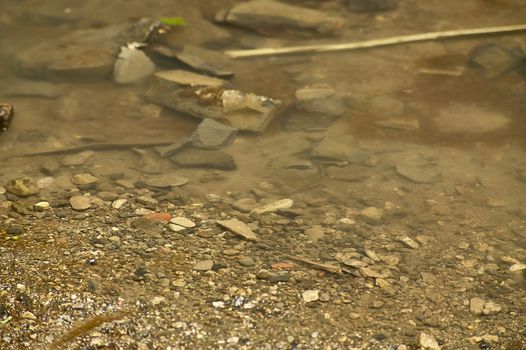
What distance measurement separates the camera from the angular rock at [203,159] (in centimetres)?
348

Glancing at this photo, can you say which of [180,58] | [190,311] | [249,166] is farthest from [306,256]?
[180,58]

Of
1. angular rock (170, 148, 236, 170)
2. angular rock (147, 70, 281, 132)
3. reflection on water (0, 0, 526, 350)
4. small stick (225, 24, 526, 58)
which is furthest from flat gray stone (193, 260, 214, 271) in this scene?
small stick (225, 24, 526, 58)

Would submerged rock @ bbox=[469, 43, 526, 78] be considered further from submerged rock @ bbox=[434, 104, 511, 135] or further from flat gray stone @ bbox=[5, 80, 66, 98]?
flat gray stone @ bbox=[5, 80, 66, 98]

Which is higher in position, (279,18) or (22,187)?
(279,18)

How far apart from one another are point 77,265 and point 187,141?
115cm

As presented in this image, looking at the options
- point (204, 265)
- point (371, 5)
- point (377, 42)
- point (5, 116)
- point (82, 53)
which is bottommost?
point (204, 265)

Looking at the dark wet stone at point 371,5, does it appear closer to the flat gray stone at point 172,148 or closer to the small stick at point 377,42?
the small stick at point 377,42

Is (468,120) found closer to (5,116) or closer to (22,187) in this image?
(22,187)

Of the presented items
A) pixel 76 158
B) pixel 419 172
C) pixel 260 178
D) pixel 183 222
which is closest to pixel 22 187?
pixel 76 158

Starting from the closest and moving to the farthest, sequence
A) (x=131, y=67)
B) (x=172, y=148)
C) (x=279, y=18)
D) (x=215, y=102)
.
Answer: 1. (x=172, y=148)
2. (x=215, y=102)
3. (x=131, y=67)
4. (x=279, y=18)

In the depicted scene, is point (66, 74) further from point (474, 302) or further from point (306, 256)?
point (474, 302)

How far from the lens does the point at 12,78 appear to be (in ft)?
13.9

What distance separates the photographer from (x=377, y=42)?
15.5ft

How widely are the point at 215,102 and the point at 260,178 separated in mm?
680
